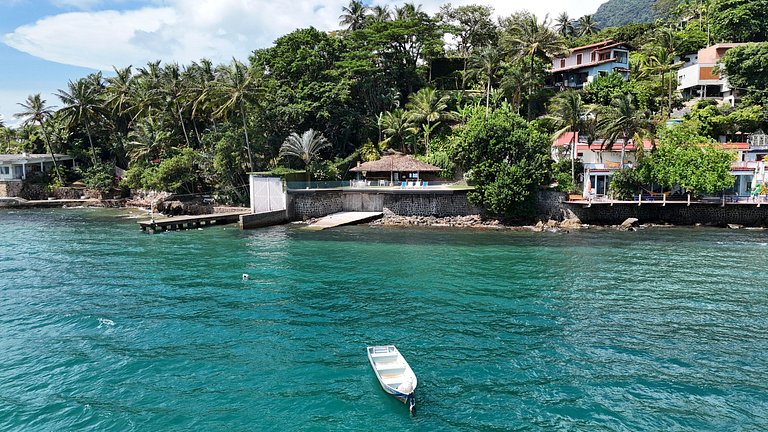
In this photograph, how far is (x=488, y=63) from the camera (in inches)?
2584

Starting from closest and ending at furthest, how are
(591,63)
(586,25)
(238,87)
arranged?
(238,87), (591,63), (586,25)

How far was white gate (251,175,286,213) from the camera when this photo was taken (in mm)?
53188

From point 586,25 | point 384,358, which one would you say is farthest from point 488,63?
point 384,358

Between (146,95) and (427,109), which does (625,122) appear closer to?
(427,109)

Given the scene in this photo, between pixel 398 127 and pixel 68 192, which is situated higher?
pixel 398 127

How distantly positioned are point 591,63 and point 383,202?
4172cm

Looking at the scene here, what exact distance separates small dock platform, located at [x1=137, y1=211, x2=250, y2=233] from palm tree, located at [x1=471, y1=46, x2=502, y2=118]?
1354 inches

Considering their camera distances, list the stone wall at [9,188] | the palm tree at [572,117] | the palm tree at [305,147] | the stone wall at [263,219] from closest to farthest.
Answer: the palm tree at [572,117]
the stone wall at [263,219]
the palm tree at [305,147]
the stone wall at [9,188]

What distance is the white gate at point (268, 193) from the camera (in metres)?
53.2

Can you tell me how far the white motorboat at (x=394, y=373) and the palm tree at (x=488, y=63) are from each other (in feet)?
166

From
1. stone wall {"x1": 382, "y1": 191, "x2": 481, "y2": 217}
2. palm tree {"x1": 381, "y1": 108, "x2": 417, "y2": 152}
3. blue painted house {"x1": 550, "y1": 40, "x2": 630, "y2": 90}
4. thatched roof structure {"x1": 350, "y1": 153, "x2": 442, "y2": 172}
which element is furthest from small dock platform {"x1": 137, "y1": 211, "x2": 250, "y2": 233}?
blue painted house {"x1": 550, "y1": 40, "x2": 630, "y2": 90}

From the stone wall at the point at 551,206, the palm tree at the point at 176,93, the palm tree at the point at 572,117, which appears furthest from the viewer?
the palm tree at the point at 176,93

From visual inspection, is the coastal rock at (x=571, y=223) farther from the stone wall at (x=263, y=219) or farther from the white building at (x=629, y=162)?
the stone wall at (x=263, y=219)

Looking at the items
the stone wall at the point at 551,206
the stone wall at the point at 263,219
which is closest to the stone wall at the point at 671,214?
the stone wall at the point at 551,206
